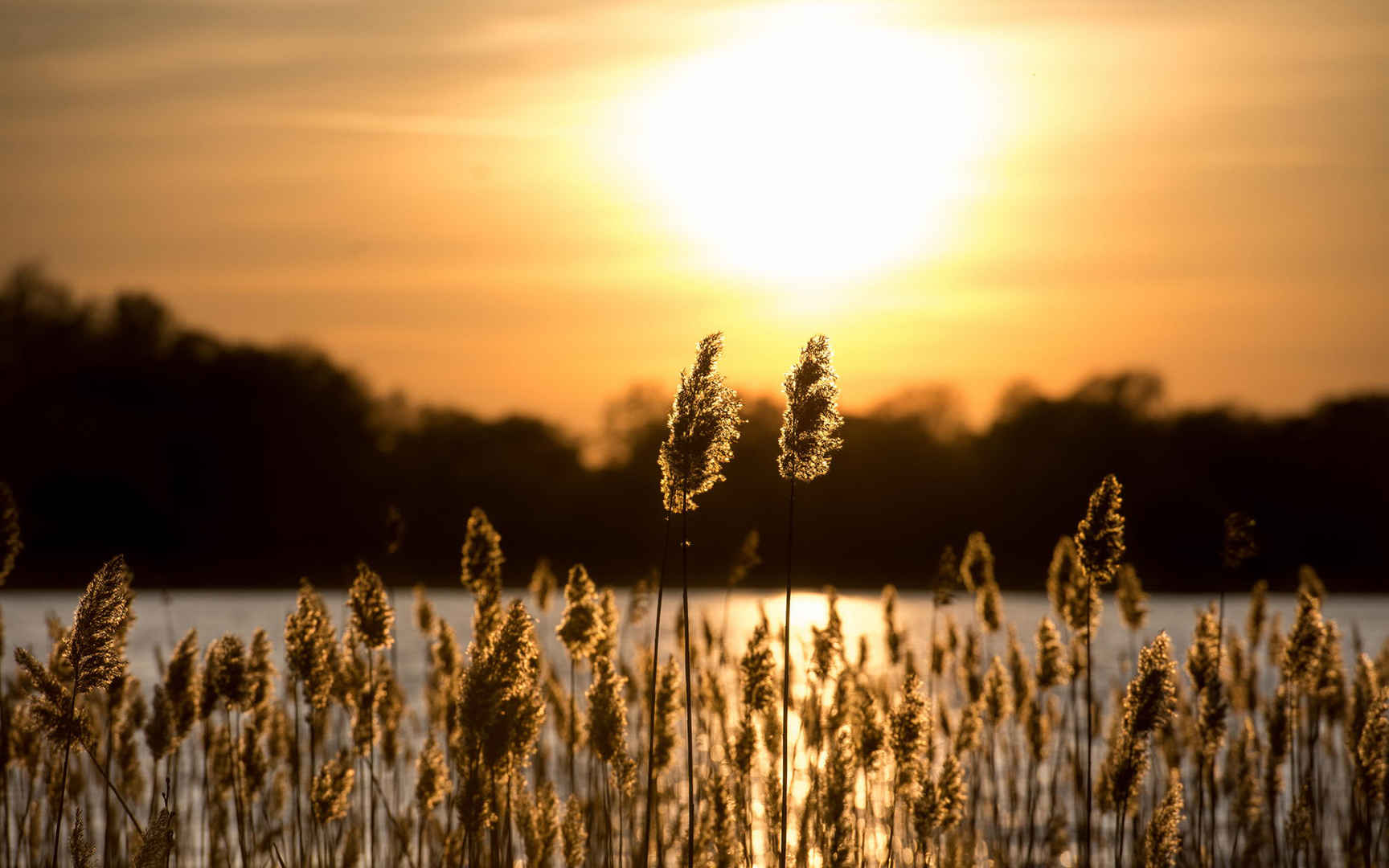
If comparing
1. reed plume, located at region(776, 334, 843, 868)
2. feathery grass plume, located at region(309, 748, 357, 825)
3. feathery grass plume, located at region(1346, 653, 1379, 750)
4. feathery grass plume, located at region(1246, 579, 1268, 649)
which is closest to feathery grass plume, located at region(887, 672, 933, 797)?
reed plume, located at region(776, 334, 843, 868)

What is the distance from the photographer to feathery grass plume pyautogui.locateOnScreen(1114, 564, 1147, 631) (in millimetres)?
8305

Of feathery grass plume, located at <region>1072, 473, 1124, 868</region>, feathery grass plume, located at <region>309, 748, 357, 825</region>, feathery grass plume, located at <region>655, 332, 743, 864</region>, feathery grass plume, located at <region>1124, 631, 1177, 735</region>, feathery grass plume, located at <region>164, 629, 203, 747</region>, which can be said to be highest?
feathery grass plume, located at <region>655, 332, 743, 864</region>

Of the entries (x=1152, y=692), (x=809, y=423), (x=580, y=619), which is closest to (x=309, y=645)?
(x=580, y=619)

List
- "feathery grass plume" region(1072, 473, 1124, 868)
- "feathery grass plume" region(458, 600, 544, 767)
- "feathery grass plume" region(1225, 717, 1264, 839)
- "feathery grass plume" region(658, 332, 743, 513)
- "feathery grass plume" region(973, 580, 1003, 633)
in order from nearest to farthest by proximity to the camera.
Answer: "feathery grass plume" region(658, 332, 743, 513)
"feathery grass plume" region(458, 600, 544, 767)
"feathery grass plume" region(1072, 473, 1124, 868)
"feathery grass plume" region(1225, 717, 1264, 839)
"feathery grass plume" region(973, 580, 1003, 633)

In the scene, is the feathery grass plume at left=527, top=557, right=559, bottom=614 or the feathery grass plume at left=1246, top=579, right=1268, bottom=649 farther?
the feathery grass plume at left=1246, top=579, right=1268, bottom=649

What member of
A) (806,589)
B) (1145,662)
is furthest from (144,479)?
(1145,662)

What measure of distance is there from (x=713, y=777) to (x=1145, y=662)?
1798 millimetres

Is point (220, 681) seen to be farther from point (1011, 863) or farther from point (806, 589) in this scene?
point (806, 589)

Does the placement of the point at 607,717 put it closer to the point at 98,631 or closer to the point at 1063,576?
the point at 98,631

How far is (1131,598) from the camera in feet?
27.4

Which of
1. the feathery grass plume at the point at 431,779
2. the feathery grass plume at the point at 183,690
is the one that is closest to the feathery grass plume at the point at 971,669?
the feathery grass plume at the point at 431,779

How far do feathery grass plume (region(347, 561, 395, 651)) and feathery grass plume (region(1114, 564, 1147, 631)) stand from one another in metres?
4.55

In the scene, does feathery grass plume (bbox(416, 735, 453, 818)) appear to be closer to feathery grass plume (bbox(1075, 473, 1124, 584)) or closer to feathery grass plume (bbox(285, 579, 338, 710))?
feathery grass plume (bbox(285, 579, 338, 710))

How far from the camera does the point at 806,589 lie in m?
60.2
